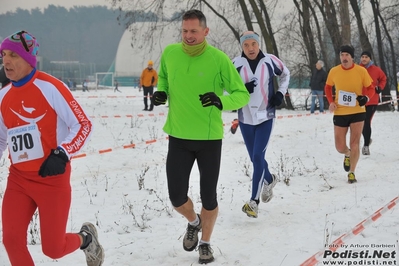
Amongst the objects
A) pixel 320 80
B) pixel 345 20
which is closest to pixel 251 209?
pixel 345 20

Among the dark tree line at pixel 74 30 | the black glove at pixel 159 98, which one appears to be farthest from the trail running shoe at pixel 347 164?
the dark tree line at pixel 74 30

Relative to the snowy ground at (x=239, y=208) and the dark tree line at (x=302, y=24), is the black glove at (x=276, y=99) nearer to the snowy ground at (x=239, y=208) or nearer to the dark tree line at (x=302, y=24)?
the snowy ground at (x=239, y=208)

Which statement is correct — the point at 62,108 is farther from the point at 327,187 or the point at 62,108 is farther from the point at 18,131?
the point at 327,187

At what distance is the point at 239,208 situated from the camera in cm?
637

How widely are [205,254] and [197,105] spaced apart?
1.28 metres

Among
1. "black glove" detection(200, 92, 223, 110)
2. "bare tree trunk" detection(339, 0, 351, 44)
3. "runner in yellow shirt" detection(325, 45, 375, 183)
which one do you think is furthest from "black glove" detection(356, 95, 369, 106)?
"bare tree trunk" detection(339, 0, 351, 44)

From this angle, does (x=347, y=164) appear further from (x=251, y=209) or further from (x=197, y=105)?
(x=197, y=105)

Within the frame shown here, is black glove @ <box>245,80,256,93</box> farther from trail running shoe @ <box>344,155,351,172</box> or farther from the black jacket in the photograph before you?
the black jacket

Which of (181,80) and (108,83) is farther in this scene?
(108,83)

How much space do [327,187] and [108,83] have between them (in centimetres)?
7814

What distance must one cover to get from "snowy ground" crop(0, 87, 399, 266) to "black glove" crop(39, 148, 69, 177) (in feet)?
4.70

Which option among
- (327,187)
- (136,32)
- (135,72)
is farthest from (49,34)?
(327,187)

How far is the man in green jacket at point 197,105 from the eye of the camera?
4.36 meters

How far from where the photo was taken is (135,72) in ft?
281
